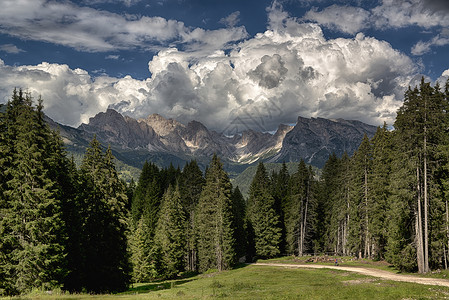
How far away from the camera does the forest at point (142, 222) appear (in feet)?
80.3

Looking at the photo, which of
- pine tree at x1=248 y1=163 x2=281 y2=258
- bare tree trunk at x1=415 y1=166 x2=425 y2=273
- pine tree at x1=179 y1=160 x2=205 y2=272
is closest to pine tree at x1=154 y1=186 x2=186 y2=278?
pine tree at x1=179 y1=160 x2=205 y2=272

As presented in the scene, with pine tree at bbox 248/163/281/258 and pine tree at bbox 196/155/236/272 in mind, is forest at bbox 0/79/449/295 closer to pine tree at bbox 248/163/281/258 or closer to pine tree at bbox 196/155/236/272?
pine tree at bbox 196/155/236/272

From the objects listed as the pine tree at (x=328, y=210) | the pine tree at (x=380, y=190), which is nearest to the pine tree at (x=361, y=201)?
the pine tree at (x=380, y=190)

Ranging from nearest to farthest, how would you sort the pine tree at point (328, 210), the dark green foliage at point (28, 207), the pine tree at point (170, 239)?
the dark green foliage at point (28, 207), the pine tree at point (170, 239), the pine tree at point (328, 210)

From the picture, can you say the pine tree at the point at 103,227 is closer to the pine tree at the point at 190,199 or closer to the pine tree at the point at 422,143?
the pine tree at the point at 190,199

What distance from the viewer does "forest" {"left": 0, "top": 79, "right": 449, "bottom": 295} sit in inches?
963

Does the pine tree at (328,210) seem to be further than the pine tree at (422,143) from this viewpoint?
Yes

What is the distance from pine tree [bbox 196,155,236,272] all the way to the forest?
18 cm

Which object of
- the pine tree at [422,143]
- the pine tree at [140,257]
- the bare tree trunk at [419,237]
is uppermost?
the pine tree at [422,143]

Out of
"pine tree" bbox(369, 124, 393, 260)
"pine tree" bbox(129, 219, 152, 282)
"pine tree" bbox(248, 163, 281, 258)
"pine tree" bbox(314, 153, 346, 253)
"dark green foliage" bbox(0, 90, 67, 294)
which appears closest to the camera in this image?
"dark green foliage" bbox(0, 90, 67, 294)

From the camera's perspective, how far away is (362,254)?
2224 inches

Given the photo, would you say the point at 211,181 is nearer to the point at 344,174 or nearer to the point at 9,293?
the point at 344,174

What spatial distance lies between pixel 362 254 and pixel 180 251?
31205mm

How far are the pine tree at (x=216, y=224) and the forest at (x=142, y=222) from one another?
18cm
